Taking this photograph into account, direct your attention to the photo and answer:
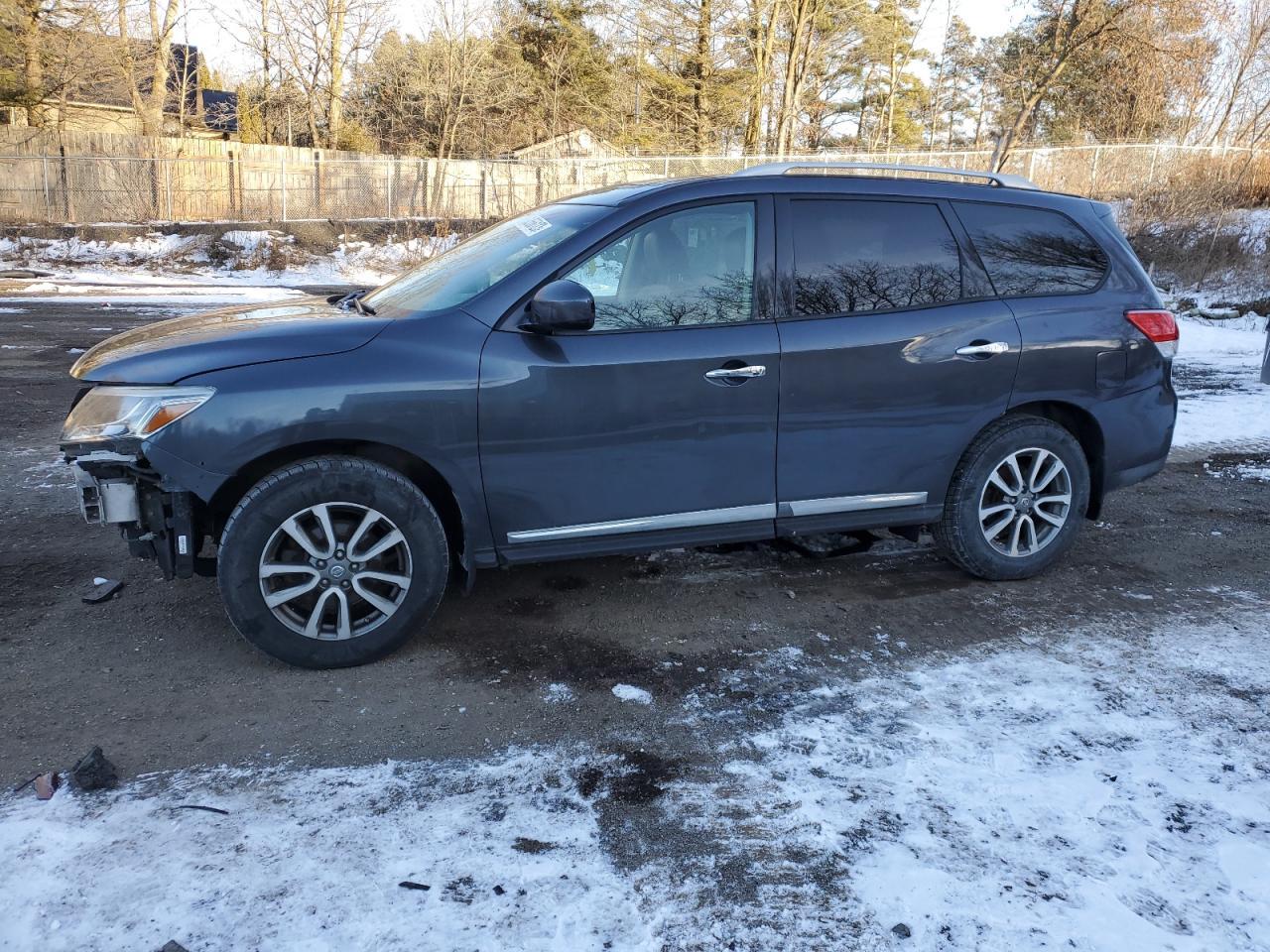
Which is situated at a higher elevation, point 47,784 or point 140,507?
point 140,507

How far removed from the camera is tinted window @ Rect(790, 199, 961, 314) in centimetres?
422

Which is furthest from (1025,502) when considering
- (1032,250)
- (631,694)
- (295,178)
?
(295,178)

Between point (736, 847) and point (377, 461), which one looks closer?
point (736, 847)

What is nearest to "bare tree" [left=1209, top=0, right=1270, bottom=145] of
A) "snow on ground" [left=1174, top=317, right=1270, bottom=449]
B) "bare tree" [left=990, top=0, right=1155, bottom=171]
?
"bare tree" [left=990, top=0, right=1155, bottom=171]

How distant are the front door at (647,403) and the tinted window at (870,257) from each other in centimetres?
22

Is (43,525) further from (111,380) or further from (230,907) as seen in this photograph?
(230,907)

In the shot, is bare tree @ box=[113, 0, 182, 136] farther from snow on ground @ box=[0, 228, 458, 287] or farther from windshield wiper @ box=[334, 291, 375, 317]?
windshield wiper @ box=[334, 291, 375, 317]

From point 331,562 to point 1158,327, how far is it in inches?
161

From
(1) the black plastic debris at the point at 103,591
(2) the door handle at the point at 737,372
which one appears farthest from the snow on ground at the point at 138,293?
(2) the door handle at the point at 737,372

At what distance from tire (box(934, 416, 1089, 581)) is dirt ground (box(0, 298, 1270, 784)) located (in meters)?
0.16

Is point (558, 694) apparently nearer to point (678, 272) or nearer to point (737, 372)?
point (737, 372)

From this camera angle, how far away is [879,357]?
4242 mm

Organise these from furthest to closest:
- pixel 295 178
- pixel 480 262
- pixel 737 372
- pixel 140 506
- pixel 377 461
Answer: pixel 295 178 < pixel 480 262 < pixel 737 372 < pixel 377 461 < pixel 140 506

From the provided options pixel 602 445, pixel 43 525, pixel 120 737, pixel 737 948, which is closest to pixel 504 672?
pixel 602 445
